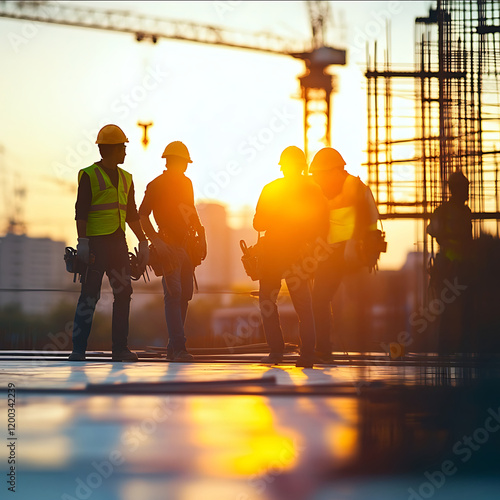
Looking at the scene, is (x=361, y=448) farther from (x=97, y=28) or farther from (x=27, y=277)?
(x=27, y=277)

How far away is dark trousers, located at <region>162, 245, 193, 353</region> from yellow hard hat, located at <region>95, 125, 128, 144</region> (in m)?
1.09

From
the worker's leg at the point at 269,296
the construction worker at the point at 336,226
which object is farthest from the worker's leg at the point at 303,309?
the construction worker at the point at 336,226

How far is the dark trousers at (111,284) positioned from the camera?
924 centimetres

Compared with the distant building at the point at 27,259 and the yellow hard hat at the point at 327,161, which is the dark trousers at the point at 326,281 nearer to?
the yellow hard hat at the point at 327,161

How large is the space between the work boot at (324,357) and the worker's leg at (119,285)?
1685mm

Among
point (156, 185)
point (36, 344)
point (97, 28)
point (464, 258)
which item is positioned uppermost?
point (97, 28)

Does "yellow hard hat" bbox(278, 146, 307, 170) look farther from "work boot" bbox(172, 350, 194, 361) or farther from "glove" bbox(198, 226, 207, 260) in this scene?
"work boot" bbox(172, 350, 194, 361)

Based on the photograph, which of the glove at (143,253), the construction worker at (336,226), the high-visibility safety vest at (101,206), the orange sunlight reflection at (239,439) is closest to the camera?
the orange sunlight reflection at (239,439)

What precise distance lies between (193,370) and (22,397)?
2491 mm

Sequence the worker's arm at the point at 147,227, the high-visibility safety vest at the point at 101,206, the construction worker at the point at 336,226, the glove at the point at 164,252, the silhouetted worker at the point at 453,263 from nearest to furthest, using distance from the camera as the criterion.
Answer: the silhouetted worker at the point at 453,263 → the high-visibility safety vest at the point at 101,206 → the construction worker at the point at 336,226 → the glove at the point at 164,252 → the worker's arm at the point at 147,227

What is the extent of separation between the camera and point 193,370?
27.0ft

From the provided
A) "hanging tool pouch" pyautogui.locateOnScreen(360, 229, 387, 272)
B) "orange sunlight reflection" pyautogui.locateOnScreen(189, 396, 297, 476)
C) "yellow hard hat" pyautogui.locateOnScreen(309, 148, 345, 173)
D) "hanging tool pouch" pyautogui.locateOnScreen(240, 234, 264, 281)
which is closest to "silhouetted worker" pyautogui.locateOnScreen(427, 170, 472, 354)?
"hanging tool pouch" pyautogui.locateOnScreen(360, 229, 387, 272)

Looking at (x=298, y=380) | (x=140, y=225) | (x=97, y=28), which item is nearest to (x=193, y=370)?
(x=298, y=380)

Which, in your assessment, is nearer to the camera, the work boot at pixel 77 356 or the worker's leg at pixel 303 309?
the worker's leg at pixel 303 309
